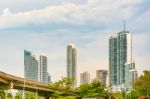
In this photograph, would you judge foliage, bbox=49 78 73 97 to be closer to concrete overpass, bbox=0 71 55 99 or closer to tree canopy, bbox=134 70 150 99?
concrete overpass, bbox=0 71 55 99

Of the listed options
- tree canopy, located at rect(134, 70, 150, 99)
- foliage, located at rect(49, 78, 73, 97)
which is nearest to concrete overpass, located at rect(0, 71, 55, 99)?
foliage, located at rect(49, 78, 73, 97)

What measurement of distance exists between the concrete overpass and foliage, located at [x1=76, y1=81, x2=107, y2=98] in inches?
315

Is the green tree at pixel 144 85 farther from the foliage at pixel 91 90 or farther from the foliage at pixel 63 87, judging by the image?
the foliage at pixel 63 87

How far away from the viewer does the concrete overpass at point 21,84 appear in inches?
3962

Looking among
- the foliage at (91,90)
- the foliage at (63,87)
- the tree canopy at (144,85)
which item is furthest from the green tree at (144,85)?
the foliage at (63,87)

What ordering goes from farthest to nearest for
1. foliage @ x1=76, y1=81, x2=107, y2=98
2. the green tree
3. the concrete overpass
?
the green tree < foliage @ x1=76, y1=81, x2=107, y2=98 < the concrete overpass

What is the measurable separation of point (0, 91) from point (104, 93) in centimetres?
4336

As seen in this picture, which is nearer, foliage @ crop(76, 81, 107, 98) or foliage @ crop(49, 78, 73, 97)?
foliage @ crop(49, 78, 73, 97)

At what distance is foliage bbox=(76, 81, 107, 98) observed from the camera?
131 metres

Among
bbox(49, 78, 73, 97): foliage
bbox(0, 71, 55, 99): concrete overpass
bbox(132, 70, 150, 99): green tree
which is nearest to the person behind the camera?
bbox(0, 71, 55, 99): concrete overpass

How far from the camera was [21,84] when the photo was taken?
4377 inches

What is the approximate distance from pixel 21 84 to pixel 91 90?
26816mm

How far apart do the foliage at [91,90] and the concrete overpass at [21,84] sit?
799cm

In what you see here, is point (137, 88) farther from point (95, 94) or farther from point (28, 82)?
point (28, 82)
